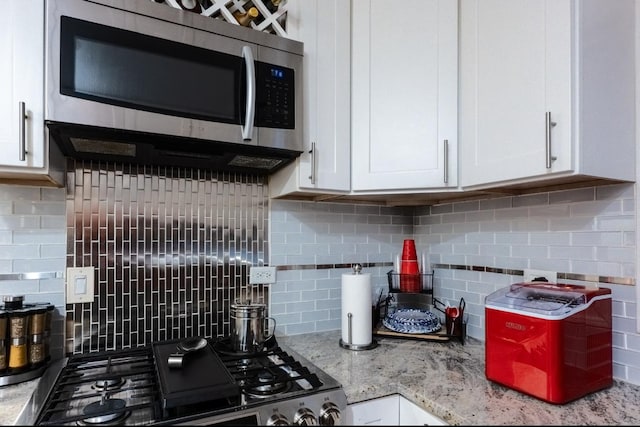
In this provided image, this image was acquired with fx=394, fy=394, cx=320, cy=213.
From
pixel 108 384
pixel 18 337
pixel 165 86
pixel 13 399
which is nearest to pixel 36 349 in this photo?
pixel 18 337

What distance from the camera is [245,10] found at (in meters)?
1.45

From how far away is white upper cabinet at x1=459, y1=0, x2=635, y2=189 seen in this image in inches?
43.0

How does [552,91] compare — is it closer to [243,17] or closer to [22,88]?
[243,17]

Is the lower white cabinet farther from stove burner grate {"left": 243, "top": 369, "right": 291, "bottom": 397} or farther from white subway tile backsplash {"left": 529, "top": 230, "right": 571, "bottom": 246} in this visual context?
white subway tile backsplash {"left": 529, "top": 230, "right": 571, "bottom": 246}

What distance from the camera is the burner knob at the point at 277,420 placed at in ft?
3.37

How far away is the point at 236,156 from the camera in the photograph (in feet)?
4.70

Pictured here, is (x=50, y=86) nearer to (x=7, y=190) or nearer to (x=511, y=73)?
(x=7, y=190)

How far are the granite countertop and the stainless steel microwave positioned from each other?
0.77m

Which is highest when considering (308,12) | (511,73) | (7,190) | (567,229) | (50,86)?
(308,12)

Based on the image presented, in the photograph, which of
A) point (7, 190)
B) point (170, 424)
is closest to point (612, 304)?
point (170, 424)

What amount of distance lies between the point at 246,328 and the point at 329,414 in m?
0.50

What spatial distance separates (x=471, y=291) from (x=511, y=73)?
94cm

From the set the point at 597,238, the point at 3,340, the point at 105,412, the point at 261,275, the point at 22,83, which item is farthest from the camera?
the point at 261,275

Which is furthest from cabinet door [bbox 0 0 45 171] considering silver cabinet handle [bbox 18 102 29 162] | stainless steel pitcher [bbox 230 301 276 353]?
stainless steel pitcher [bbox 230 301 276 353]
